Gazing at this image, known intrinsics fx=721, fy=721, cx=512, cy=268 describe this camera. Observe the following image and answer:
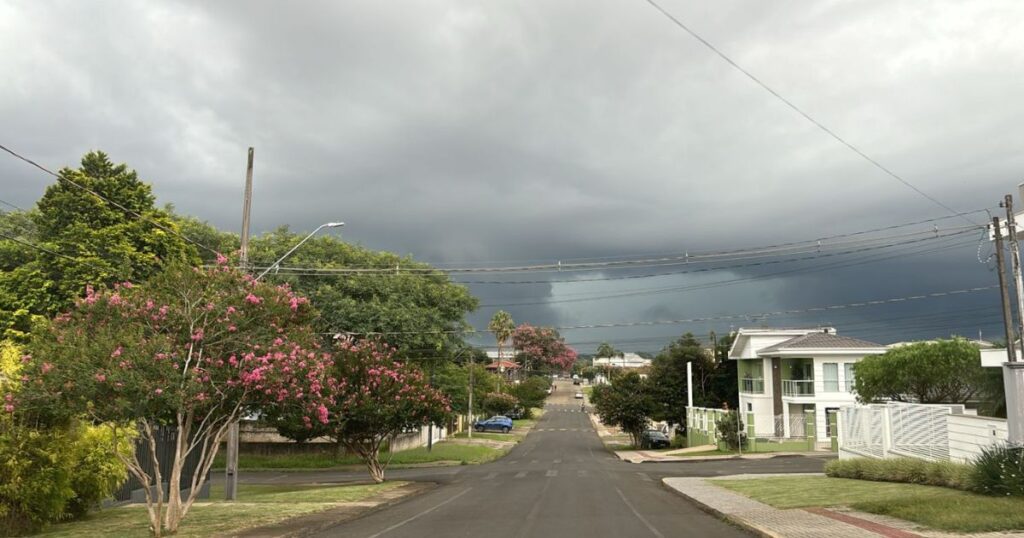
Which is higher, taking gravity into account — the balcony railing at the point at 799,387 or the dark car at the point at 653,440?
the balcony railing at the point at 799,387

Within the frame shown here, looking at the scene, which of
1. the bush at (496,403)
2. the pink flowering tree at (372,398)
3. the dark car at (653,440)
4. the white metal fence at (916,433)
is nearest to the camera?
the white metal fence at (916,433)

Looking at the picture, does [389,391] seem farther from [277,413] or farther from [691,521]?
[691,521]

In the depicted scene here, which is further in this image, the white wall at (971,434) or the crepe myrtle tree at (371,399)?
the crepe myrtle tree at (371,399)

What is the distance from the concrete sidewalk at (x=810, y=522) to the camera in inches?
471

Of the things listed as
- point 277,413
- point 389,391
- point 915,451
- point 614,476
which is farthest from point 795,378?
point 277,413

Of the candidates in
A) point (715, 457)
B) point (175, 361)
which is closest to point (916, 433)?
point (175, 361)

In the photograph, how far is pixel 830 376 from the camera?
53.9m

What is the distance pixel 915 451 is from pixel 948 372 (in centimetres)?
2164

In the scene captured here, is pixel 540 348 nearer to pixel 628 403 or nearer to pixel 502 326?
pixel 502 326

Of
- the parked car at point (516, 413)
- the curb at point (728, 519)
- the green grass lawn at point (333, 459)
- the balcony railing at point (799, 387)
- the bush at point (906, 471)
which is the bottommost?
the green grass lawn at point (333, 459)

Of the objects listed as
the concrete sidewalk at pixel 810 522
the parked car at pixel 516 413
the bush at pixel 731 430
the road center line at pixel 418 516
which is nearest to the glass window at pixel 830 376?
the bush at pixel 731 430

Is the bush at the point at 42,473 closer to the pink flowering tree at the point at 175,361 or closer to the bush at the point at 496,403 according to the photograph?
the pink flowering tree at the point at 175,361

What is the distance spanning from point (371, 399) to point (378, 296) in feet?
43.4

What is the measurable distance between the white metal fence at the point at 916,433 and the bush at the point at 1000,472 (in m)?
1.19
